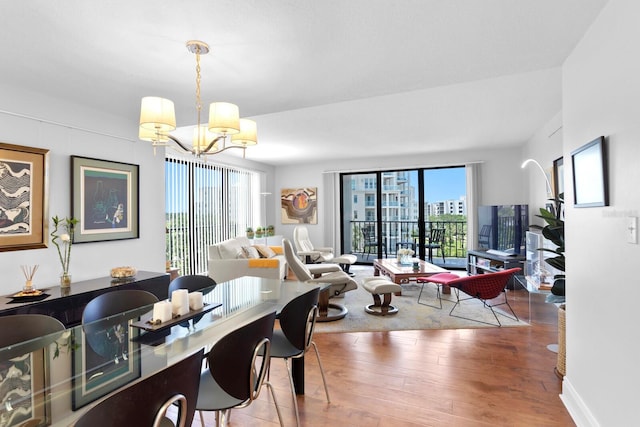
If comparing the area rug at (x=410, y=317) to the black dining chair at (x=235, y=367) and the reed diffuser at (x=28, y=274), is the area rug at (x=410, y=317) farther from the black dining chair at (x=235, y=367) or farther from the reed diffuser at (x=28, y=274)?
the reed diffuser at (x=28, y=274)

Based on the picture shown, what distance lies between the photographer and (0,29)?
5.81ft

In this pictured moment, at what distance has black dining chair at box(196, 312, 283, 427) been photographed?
4.20ft

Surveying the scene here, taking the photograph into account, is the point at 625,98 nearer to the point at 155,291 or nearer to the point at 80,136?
the point at 155,291

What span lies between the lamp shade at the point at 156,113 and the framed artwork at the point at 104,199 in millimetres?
1473

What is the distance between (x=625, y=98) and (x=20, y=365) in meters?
2.81

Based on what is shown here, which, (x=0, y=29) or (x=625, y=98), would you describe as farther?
(x=0, y=29)

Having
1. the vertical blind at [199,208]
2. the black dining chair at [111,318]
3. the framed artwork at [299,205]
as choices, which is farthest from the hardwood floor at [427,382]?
the framed artwork at [299,205]

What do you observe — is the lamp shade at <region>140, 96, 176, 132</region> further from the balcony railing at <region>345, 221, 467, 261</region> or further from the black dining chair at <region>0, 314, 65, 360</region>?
the balcony railing at <region>345, 221, 467, 261</region>

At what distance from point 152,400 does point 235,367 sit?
15.9 inches

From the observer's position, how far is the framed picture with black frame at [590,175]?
63.1 inches

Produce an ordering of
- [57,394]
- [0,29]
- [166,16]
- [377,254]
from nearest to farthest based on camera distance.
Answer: [57,394], [166,16], [0,29], [377,254]

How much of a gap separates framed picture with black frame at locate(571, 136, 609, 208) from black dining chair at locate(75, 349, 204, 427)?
2.00 m

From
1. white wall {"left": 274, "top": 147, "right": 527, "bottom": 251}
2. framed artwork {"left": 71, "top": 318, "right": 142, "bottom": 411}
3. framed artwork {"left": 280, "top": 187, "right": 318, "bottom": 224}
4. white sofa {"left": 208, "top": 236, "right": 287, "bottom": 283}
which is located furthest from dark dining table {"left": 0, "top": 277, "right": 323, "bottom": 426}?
framed artwork {"left": 280, "top": 187, "right": 318, "bottom": 224}

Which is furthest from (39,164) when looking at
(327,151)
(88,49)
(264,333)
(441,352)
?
(327,151)
